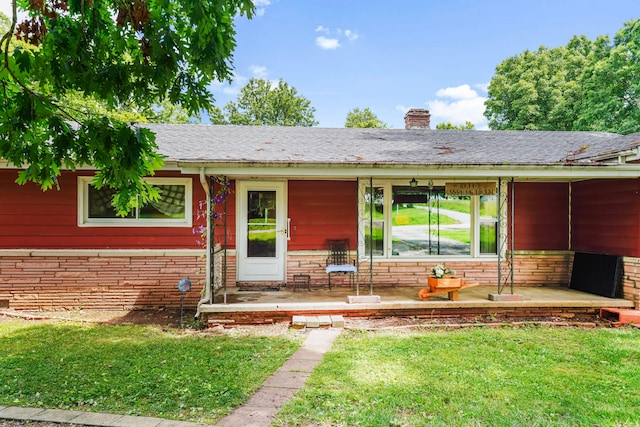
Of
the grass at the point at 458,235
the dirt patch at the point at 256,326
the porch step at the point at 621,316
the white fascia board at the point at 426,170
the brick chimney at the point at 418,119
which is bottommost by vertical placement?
the dirt patch at the point at 256,326

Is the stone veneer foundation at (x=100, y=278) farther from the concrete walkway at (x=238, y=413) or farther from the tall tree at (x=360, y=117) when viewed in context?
the tall tree at (x=360, y=117)

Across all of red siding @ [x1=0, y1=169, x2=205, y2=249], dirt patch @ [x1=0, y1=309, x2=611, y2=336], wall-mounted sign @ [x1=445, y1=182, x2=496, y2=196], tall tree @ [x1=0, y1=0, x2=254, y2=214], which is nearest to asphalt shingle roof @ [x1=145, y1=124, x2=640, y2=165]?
wall-mounted sign @ [x1=445, y1=182, x2=496, y2=196]

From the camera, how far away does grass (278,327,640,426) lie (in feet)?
10.8

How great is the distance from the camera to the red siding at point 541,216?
8.16m

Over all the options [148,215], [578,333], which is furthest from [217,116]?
[578,333]

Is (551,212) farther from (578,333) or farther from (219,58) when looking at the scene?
(219,58)

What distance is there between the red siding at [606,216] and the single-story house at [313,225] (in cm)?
3

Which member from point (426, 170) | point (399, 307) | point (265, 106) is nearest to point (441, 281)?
point (399, 307)

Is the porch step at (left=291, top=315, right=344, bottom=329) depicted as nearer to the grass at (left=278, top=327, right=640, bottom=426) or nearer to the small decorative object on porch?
the grass at (left=278, top=327, right=640, bottom=426)

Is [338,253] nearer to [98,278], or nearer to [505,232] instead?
[505,232]

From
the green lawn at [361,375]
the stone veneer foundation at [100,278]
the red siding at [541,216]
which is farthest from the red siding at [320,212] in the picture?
the red siding at [541,216]

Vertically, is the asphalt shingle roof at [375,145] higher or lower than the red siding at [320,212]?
higher

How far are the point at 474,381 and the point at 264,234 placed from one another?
4.96 metres

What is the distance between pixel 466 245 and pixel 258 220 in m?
4.46
